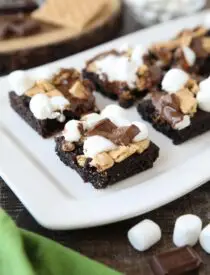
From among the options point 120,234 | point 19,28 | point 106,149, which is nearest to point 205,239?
point 120,234

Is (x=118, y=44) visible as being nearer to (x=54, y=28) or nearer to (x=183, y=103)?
(x=54, y=28)

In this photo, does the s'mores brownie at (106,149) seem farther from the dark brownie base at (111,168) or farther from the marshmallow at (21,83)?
the marshmallow at (21,83)

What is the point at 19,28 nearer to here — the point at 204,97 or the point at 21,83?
the point at 21,83

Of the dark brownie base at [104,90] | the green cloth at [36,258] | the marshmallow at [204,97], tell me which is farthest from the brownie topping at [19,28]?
the green cloth at [36,258]

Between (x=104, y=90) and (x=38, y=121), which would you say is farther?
(x=104, y=90)

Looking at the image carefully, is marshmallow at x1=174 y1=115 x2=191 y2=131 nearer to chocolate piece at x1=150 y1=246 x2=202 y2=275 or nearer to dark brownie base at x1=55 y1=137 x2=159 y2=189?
dark brownie base at x1=55 y1=137 x2=159 y2=189

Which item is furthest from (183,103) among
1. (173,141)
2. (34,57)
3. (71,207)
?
(34,57)
